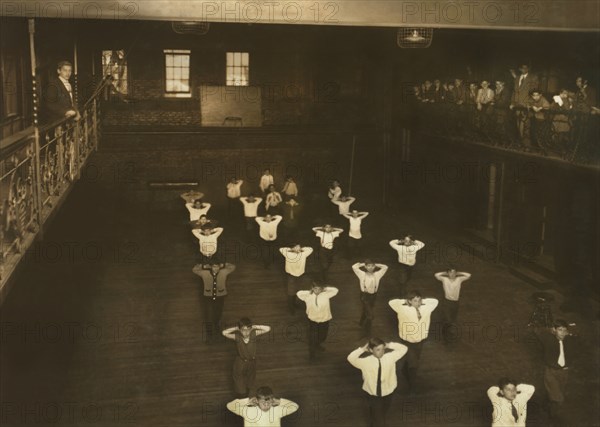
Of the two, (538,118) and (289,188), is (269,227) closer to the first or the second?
(289,188)

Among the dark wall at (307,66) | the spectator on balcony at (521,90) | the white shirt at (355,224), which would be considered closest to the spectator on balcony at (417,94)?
the dark wall at (307,66)

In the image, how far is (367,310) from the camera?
1287 centimetres

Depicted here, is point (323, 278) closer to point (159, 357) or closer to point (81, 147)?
point (159, 357)

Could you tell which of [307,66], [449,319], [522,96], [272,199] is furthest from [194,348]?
[307,66]

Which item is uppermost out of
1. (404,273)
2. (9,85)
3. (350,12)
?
(350,12)

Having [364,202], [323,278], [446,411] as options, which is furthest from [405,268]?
[364,202]

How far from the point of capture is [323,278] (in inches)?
641

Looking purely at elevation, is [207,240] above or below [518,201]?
below

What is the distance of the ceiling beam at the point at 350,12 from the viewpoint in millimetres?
7207

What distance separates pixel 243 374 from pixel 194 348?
8.98 ft

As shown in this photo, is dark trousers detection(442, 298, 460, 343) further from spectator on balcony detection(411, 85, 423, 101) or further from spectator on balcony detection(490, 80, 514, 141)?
spectator on balcony detection(411, 85, 423, 101)

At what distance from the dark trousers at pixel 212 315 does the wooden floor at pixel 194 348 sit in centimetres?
32

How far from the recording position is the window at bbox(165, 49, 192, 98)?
23.8 m

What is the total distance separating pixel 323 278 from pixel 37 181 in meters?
9.09
